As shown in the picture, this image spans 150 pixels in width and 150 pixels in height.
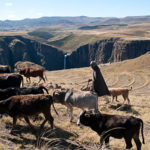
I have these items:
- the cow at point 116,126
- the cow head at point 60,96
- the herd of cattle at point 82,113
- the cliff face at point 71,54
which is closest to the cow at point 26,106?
the herd of cattle at point 82,113

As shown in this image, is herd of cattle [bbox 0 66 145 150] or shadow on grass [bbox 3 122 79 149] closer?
herd of cattle [bbox 0 66 145 150]

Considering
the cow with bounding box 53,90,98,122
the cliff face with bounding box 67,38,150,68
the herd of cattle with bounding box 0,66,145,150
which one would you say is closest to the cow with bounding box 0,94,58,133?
the herd of cattle with bounding box 0,66,145,150

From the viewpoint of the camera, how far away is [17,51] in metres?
175

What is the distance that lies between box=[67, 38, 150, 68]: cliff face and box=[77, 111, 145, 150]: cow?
475ft

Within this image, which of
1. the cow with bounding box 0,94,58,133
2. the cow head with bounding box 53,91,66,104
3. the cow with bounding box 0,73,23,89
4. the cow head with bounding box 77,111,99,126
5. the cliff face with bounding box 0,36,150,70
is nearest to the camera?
the cow head with bounding box 77,111,99,126

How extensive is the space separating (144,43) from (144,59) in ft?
268

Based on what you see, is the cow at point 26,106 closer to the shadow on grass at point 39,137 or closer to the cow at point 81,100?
the shadow on grass at point 39,137

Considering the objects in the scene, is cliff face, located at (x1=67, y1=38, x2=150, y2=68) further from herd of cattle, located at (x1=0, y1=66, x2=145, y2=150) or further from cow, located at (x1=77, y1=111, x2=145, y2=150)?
cow, located at (x1=77, y1=111, x2=145, y2=150)

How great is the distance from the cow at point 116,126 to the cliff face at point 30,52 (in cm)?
16568

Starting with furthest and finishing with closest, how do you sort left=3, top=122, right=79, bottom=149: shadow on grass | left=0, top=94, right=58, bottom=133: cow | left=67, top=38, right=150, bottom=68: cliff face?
left=67, top=38, right=150, bottom=68: cliff face
left=0, top=94, right=58, bottom=133: cow
left=3, top=122, right=79, bottom=149: shadow on grass

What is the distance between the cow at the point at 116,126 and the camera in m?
9.44

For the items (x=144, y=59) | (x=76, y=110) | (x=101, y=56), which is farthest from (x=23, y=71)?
(x=101, y=56)

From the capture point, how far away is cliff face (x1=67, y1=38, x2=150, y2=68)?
495 ft

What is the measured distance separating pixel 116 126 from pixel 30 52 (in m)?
181
